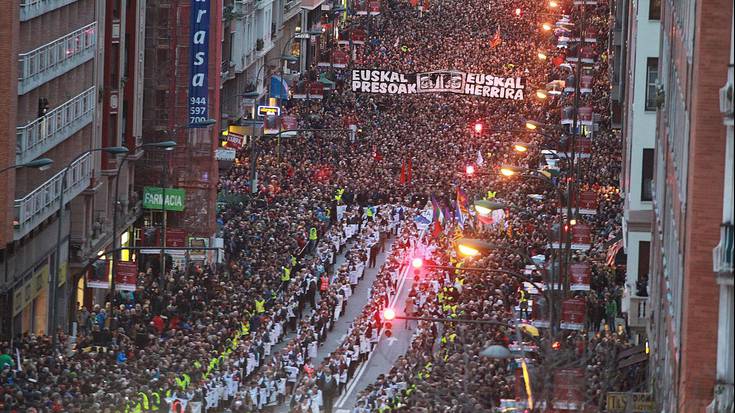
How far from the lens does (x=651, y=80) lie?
70000 mm

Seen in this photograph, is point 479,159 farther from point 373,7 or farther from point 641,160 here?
point 373,7

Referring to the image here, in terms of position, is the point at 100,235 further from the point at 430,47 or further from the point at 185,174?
the point at 430,47

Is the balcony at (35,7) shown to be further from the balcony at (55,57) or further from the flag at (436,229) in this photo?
the flag at (436,229)

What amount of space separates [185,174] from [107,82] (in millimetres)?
11426

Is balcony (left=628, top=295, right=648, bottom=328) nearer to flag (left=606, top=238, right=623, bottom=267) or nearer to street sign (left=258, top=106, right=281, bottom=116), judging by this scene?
flag (left=606, top=238, right=623, bottom=267)

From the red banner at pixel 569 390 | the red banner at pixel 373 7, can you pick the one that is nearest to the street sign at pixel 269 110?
the red banner at pixel 373 7

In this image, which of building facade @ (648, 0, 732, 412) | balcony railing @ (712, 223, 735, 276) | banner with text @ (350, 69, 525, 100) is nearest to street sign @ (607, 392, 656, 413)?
building facade @ (648, 0, 732, 412)

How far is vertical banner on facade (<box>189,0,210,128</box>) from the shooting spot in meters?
97.3

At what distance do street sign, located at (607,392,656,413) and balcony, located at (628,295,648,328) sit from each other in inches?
422

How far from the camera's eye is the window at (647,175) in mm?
68000

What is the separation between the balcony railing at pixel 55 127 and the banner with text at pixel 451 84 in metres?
39.4

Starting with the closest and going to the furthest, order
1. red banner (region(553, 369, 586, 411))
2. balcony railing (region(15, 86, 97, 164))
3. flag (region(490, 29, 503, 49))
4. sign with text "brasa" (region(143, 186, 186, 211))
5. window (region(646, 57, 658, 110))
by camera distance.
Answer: red banner (region(553, 369, 586, 411)), window (region(646, 57, 658, 110)), balcony railing (region(15, 86, 97, 164)), sign with text "brasa" (region(143, 186, 186, 211)), flag (region(490, 29, 503, 49))

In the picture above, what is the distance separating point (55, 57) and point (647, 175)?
19712mm

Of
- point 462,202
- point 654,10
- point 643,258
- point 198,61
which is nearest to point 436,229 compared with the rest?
point 462,202
